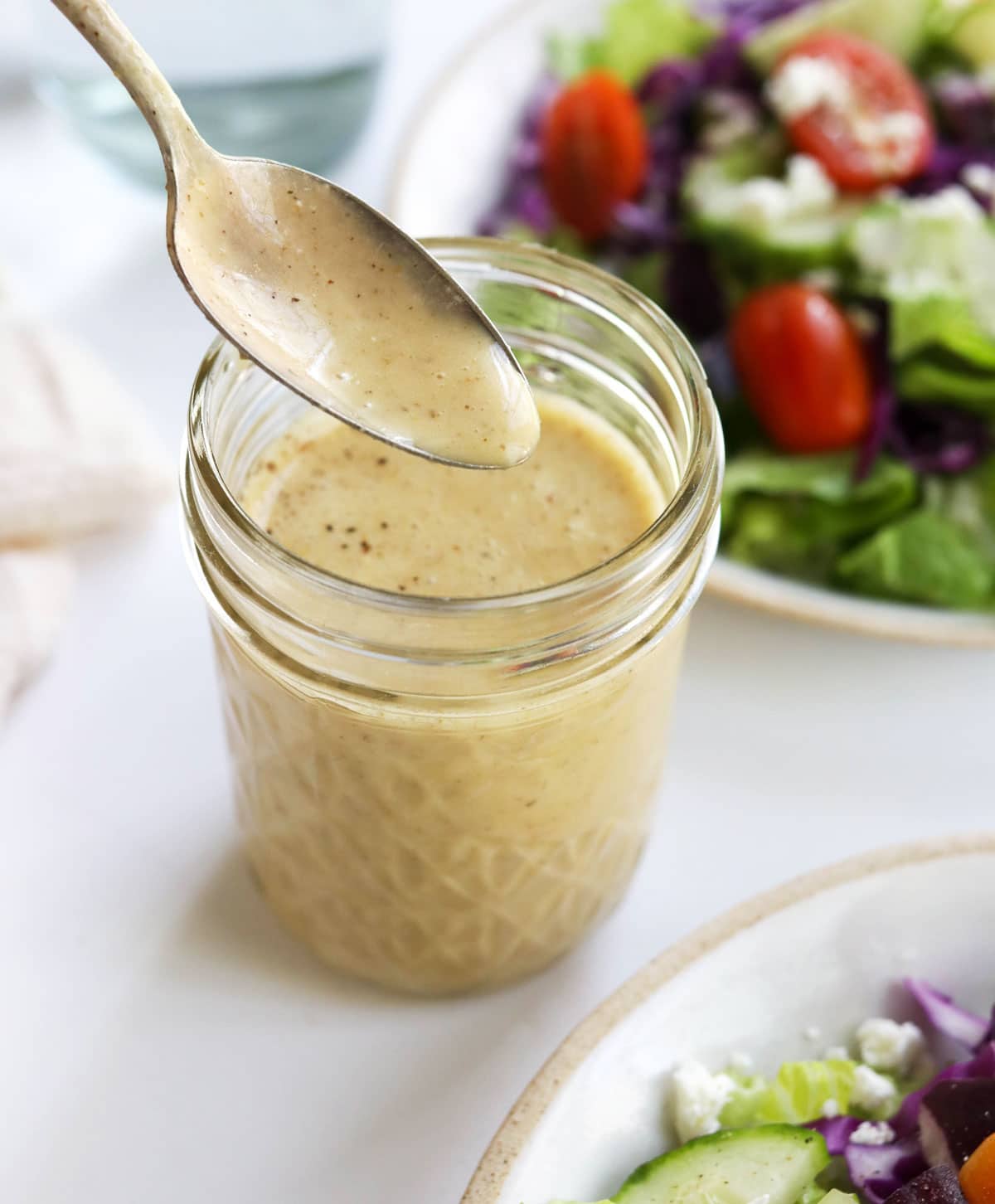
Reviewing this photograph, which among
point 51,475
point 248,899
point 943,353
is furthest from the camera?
point 943,353

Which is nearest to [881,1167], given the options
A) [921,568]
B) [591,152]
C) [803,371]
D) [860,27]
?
[921,568]

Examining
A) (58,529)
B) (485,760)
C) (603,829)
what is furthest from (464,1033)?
(58,529)

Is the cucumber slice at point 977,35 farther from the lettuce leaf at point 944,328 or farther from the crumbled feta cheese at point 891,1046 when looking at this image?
the crumbled feta cheese at point 891,1046

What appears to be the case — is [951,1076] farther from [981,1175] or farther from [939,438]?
[939,438]

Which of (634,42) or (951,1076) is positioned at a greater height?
(634,42)

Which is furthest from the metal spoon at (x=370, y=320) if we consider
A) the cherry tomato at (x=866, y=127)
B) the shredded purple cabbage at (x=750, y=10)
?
the shredded purple cabbage at (x=750, y=10)

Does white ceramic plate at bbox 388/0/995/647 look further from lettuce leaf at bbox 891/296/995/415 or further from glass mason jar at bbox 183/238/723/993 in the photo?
lettuce leaf at bbox 891/296/995/415

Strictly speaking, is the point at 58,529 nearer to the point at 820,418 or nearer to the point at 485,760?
the point at 485,760

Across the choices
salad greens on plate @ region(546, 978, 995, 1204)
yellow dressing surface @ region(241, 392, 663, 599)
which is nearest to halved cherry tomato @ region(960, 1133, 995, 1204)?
salad greens on plate @ region(546, 978, 995, 1204)
